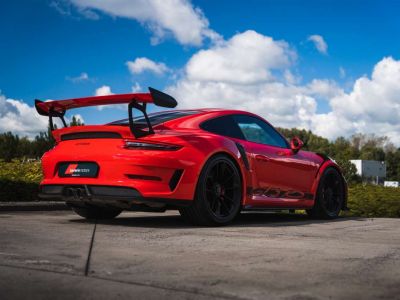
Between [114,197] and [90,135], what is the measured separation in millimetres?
810

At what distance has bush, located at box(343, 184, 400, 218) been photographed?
8750mm

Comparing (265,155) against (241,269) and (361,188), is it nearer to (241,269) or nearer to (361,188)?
(241,269)

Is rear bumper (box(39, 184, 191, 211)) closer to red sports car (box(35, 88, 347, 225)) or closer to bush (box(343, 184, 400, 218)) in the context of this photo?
red sports car (box(35, 88, 347, 225))

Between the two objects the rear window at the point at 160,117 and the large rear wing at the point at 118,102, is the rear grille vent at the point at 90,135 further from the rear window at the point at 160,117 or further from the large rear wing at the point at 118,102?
the rear window at the point at 160,117

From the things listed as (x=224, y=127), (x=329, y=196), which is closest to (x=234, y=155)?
(x=224, y=127)

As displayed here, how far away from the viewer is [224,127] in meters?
6.14

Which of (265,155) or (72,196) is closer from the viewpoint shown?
(72,196)

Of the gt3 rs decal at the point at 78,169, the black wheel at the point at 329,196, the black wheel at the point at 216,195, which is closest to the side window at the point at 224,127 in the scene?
the black wheel at the point at 216,195

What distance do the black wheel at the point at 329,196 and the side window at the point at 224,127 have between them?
1902 mm

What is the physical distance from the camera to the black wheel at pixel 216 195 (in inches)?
215

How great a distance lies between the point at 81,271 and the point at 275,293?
1.06 metres

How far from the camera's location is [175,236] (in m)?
4.52

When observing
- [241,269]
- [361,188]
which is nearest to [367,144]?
[361,188]

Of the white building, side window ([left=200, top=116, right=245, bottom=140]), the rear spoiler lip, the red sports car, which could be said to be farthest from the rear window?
the white building
